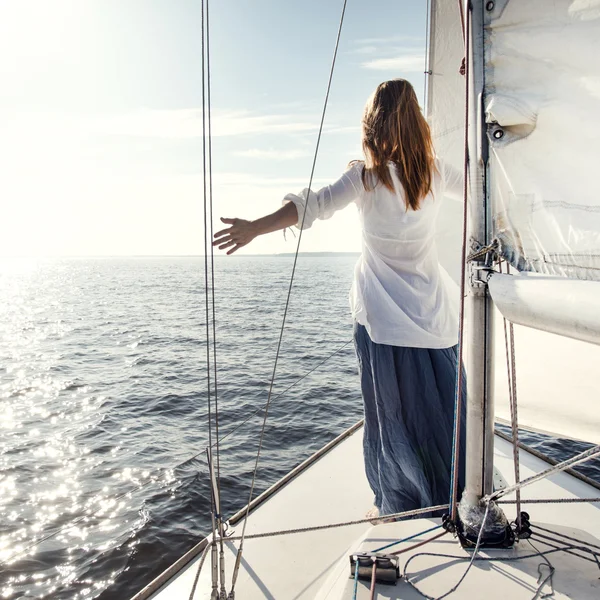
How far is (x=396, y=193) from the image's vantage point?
66.7 inches

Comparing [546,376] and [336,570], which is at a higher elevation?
[546,376]

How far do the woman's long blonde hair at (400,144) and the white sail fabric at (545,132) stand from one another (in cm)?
38

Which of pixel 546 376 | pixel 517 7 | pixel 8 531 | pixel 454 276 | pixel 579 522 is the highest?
pixel 517 7


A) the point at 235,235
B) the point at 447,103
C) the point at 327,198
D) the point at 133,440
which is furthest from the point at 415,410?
the point at 133,440

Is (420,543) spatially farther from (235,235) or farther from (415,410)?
(235,235)

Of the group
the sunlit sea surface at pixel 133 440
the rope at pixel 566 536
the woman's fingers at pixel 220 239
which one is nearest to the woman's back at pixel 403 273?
the woman's fingers at pixel 220 239

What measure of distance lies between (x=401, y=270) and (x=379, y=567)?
942 millimetres

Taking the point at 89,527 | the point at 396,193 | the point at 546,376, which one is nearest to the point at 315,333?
the point at 89,527

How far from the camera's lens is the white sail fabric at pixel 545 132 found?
1067mm

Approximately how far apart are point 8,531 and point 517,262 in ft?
17.3

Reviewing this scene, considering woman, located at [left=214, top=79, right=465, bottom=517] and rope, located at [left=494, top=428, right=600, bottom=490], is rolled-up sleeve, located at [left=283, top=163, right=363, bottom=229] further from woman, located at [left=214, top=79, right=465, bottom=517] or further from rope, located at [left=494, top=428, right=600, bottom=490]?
rope, located at [left=494, top=428, right=600, bottom=490]

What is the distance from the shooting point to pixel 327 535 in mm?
2191

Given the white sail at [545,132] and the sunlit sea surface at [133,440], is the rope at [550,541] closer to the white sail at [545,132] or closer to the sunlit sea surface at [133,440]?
the white sail at [545,132]

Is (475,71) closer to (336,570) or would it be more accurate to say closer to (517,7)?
(517,7)
